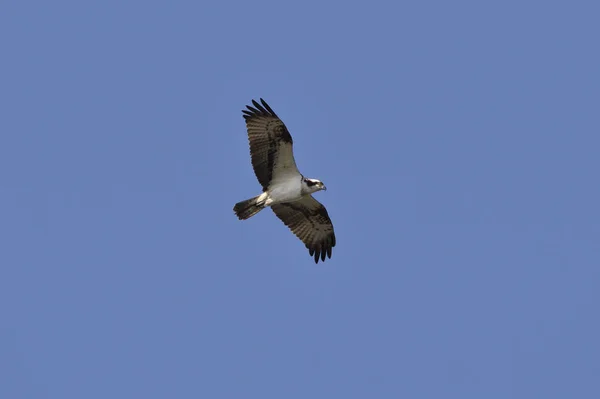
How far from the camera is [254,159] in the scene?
2658cm

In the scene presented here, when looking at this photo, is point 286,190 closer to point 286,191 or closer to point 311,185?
point 286,191

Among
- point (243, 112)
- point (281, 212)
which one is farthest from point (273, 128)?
point (281, 212)

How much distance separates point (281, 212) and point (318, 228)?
1081 mm

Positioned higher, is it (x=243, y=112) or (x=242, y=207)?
(x=243, y=112)

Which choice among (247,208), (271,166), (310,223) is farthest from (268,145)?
(310,223)

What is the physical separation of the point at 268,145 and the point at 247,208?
5.20 ft

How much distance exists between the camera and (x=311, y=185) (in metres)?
26.6

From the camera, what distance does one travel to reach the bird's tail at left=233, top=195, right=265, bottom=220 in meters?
26.4

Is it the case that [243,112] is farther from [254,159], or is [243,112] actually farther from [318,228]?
[318,228]

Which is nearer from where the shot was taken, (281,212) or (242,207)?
(242,207)

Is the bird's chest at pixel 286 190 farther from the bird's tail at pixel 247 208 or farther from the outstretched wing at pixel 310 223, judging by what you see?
the outstretched wing at pixel 310 223

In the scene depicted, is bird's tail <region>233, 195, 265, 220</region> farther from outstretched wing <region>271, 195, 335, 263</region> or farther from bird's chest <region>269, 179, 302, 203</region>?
outstretched wing <region>271, 195, 335, 263</region>

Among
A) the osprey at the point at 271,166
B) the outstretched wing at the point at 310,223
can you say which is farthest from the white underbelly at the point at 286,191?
the outstretched wing at the point at 310,223

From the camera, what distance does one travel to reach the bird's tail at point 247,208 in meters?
26.4
